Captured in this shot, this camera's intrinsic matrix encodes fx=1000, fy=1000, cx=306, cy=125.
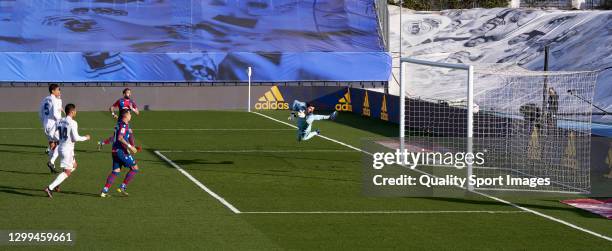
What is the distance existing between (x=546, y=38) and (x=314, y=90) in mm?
16868

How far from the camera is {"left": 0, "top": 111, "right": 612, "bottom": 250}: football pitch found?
15.9 metres

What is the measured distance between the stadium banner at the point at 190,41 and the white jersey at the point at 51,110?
2982cm

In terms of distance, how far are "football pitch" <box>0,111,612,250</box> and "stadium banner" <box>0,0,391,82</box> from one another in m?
25.2

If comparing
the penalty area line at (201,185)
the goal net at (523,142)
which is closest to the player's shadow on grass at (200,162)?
the penalty area line at (201,185)

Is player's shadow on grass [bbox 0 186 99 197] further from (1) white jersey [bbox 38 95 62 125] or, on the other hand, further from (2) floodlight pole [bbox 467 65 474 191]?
(2) floodlight pole [bbox 467 65 474 191]

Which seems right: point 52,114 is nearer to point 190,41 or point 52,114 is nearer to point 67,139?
point 67,139

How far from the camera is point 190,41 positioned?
57.5m

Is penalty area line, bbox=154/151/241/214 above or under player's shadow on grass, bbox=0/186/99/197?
under

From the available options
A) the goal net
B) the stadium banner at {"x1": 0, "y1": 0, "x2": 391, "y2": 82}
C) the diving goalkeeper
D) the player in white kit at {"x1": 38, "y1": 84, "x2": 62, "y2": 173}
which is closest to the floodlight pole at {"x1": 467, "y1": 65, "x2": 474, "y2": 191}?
the goal net

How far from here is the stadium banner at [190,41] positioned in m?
55.3

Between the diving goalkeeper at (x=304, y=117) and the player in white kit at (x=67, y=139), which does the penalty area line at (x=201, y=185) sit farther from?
the diving goalkeeper at (x=304, y=117)

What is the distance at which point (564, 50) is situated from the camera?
5681 centimetres

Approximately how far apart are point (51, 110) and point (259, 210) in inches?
321

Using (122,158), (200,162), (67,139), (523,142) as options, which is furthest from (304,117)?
(67,139)
